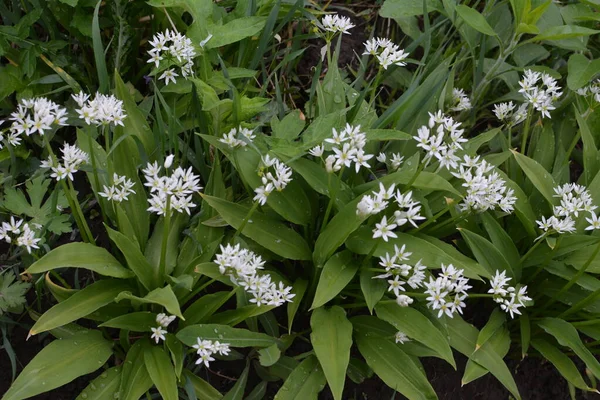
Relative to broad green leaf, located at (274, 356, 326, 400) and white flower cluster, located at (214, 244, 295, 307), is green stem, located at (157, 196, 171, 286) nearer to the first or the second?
white flower cluster, located at (214, 244, 295, 307)

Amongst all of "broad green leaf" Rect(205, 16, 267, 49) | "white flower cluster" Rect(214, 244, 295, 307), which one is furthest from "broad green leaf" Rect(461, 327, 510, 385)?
"broad green leaf" Rect(205, 16, 267, 49)

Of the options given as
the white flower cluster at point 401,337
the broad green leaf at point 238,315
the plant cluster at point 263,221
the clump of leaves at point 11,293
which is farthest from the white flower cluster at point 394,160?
the clump of leaves at point 11,293

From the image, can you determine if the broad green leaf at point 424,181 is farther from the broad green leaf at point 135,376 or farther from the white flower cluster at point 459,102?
the broad green leaf at point 135,376

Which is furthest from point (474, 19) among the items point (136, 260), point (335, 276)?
point (136, 260)

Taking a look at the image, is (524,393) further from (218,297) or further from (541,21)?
(541,21)

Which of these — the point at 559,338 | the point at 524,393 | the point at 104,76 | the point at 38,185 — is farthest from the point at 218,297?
the point at 524,393
